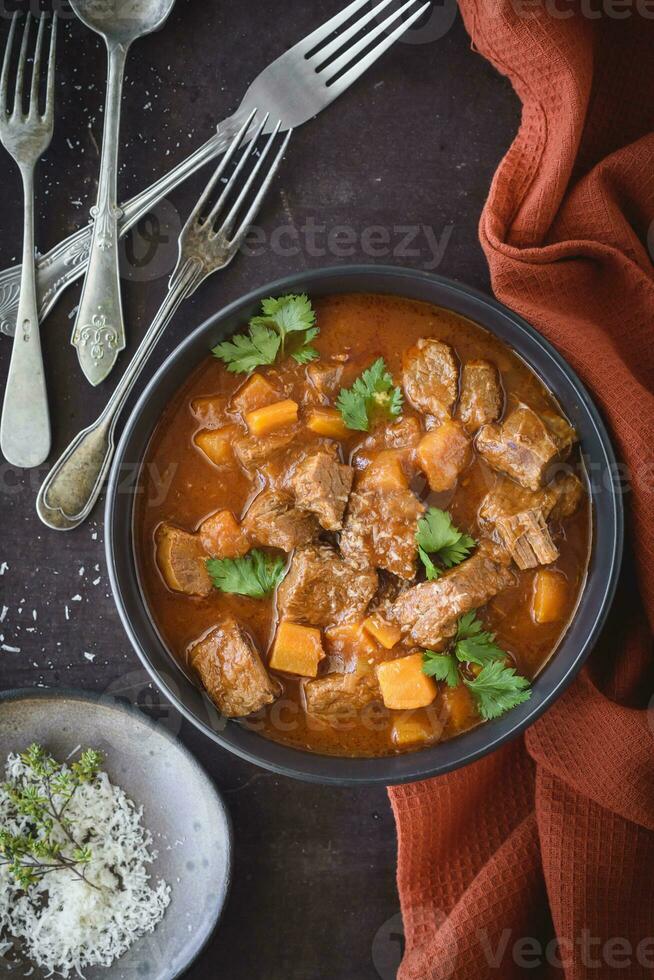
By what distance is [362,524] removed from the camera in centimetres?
305

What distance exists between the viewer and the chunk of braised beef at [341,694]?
9.88 feet

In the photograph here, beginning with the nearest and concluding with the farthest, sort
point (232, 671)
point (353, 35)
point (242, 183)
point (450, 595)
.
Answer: point (450, 595) → point (232, 671) → point (353, 35) → point (242, 183)

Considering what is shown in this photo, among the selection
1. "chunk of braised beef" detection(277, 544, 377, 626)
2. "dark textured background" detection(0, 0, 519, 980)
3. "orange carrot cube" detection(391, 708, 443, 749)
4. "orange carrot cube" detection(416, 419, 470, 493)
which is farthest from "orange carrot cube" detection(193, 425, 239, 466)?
"orange carrot cube" detection(391, 708, 443, 749)

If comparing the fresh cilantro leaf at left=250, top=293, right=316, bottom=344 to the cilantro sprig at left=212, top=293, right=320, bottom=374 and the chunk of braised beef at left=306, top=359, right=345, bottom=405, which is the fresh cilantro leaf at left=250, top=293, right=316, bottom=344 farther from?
the chunk of braised beef at left=306, top=359, right=345, bottom=405

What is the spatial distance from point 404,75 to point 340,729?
2489 mm

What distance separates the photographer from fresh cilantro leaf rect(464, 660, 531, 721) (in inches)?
117

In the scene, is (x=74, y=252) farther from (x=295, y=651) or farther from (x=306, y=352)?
(x=295, y=651)

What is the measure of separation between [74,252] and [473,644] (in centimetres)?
209

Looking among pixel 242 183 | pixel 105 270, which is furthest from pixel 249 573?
pixel 242 183

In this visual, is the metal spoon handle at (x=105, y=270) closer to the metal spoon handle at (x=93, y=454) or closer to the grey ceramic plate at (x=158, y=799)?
the metal spoon handle at (x=93, y=454)

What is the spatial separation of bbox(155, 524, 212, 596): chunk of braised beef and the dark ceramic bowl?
15 centimetres

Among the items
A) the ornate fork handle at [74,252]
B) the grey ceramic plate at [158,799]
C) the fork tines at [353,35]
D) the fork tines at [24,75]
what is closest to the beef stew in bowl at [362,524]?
the grey ceramic plate at [158,799]

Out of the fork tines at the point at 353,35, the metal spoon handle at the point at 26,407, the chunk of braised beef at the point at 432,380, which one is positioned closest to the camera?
the chunk of braised beef at the point at 432,380

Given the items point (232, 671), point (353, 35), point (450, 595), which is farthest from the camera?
point (353, 35)
